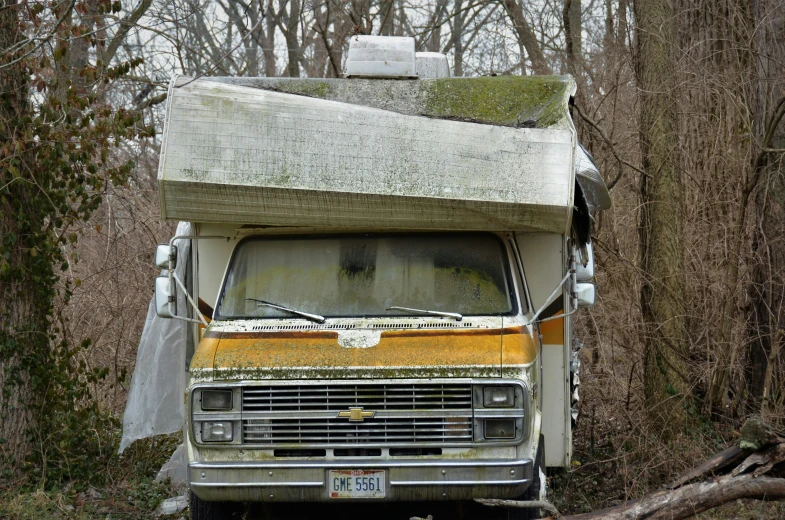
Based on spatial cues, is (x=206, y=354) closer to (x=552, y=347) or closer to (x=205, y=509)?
(x=205, y=509)

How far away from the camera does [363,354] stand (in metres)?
5.76

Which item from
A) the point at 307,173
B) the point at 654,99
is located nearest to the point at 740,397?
the point at 654,99

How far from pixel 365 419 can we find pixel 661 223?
4.11 meters

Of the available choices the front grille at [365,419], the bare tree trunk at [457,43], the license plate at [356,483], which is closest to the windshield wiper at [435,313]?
the front grille at [365,419]

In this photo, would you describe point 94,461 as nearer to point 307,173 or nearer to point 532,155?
point 307,173

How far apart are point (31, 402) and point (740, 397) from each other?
243 inches

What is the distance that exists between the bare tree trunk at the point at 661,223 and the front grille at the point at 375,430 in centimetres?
327

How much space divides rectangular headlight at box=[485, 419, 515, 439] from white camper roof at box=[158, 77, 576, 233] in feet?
4.20

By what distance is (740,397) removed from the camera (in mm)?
8305

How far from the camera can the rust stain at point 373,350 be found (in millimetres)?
5682

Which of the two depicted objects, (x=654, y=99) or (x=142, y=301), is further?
(x=142, y=301)

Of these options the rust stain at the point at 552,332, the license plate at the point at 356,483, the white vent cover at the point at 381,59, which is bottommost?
the license plate at the point at 356,483

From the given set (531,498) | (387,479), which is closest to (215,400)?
(387,479)

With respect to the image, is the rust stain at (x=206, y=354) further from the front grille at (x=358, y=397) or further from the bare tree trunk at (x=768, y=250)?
the bare tree trunk at (x=768, y=250)
